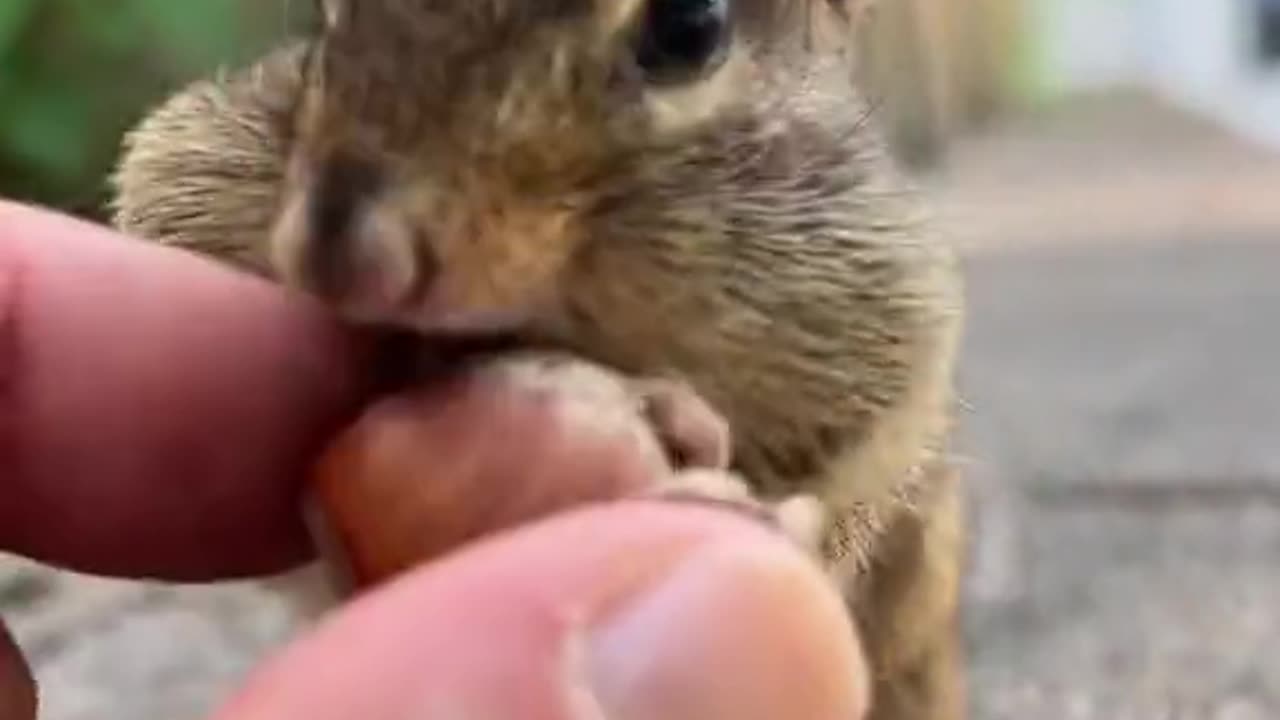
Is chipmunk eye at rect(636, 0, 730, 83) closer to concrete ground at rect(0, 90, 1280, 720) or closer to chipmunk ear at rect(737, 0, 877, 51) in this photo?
chipmunk ear at rect(737, 0, 877, 51)

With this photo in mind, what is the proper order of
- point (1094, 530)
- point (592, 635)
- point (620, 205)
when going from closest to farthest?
point (592, 635)
point (620, 205)
point (1094, 530)

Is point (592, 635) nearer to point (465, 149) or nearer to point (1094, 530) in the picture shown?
point (465, 149)

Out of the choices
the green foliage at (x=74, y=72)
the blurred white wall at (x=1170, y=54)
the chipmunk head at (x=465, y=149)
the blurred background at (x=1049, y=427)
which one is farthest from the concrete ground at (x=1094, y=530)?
the blurred white wall at (x=1170, y=54)

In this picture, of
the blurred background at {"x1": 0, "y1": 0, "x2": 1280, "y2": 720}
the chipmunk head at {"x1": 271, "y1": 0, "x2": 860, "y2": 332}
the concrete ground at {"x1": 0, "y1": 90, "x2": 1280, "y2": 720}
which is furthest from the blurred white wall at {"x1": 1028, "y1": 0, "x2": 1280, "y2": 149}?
the chipmunk head at {"x1": 271, "y1": 0, "x2": 860, "y2": 332}

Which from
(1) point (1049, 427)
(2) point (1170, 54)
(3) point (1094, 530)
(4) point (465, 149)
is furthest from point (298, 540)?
(2) point (1170, 54)

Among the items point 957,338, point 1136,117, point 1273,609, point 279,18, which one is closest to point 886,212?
point 957,338
